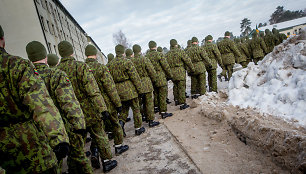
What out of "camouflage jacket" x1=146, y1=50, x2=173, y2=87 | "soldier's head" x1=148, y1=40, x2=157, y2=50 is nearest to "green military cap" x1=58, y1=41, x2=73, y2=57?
"camouflage jacket" x1=146, y1=50, x2=173, y2=87

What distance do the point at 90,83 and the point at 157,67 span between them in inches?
138

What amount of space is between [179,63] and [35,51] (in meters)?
5.08

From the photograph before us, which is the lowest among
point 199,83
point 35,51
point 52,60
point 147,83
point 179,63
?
point 199,83

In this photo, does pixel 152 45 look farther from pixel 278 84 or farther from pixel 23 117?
pixel 23 117

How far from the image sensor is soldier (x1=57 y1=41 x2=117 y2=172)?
3188 millimetres

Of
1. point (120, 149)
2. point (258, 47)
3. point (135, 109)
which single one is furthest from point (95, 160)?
point (258, 47)

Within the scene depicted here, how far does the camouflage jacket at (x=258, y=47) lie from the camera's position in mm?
10656

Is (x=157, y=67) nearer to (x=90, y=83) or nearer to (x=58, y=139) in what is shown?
(x=90, y=83)

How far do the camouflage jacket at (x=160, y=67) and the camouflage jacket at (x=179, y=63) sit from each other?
0.59 metres

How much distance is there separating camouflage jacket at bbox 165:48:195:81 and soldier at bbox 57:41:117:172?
402 centimetres

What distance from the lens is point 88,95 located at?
10.6 ft

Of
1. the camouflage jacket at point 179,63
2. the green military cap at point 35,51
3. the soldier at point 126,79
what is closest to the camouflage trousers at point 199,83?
the camouflage jacket at point 179,63

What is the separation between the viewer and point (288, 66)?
182 inches

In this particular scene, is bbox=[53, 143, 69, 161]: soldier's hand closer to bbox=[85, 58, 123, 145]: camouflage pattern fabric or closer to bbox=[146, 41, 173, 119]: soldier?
bbox=[85, 58, 123, 145]: camouflage pattern fabric
